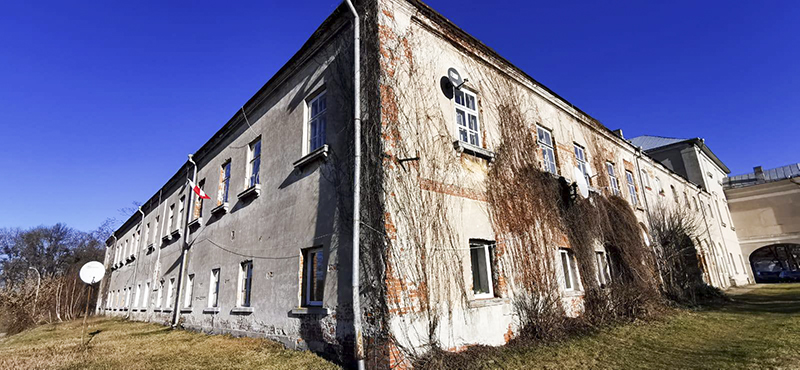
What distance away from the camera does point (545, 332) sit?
789cm

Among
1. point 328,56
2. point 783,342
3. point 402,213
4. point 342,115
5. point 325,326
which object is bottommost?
point 783,342

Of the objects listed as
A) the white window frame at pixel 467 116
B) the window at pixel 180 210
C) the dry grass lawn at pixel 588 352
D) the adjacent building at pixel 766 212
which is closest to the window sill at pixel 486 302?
the dry grass lawn at pixel 588 352

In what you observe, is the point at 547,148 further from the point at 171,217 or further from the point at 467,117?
the point at 171,217

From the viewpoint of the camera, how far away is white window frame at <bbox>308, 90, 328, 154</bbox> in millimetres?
8312

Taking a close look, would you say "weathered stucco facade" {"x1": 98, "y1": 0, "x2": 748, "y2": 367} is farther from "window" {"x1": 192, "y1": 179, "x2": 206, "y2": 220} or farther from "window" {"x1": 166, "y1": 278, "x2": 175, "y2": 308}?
"window" {"x1": 166, "y1": 278, "x2": 175, "y2": 308}

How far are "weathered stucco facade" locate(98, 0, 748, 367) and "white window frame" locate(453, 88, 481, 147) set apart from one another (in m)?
0.04

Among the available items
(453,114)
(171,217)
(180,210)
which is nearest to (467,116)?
(453,114)

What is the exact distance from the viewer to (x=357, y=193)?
635cm

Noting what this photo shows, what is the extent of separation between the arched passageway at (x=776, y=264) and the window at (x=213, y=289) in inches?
1629

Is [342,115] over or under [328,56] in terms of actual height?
under

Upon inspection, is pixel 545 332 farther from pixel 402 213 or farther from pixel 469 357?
pixel 402 213

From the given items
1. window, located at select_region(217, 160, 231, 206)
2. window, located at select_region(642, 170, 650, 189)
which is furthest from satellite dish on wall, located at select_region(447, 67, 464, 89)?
window, located at select_region(642, 170, 650, 189)

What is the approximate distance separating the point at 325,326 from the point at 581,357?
15.0 ft

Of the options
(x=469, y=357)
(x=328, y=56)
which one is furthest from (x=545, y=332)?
(x=328, y=56)
